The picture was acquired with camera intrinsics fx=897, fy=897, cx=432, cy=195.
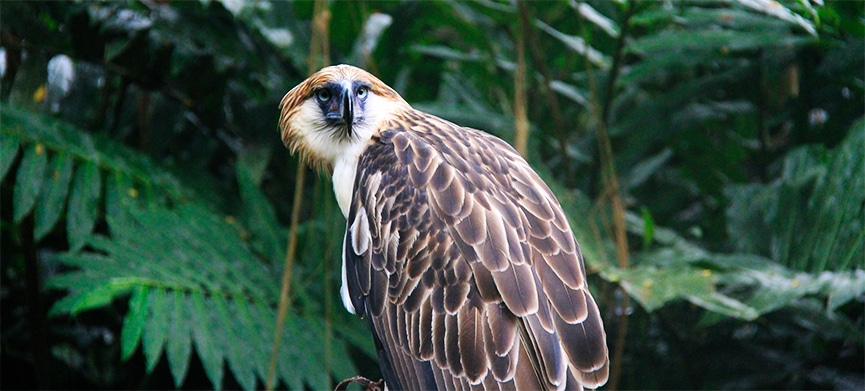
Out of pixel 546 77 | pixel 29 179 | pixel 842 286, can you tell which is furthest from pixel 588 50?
pixel 29 179

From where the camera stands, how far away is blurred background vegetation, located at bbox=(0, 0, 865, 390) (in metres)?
3.55

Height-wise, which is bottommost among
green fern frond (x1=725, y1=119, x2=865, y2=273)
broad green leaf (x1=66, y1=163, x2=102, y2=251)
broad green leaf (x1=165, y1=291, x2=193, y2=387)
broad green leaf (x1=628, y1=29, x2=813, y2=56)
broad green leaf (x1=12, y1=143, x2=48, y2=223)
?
green fern frond (x1=725, y1=119, x2=865, y2=273)

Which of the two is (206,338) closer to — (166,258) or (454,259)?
(166,258)

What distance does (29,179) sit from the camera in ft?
11.9

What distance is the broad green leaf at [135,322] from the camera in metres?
3.15

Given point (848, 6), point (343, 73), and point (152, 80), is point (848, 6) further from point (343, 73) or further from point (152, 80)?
point (152, 80)

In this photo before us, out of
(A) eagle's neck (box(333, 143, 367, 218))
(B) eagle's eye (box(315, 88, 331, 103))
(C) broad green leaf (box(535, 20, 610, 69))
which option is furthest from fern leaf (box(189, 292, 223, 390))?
(C) broad green leaf (box(535, 20, 610, 69))

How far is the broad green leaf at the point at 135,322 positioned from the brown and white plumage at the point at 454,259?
910 millimetres

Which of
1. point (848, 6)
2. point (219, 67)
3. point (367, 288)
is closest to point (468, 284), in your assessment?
point (367, 288)

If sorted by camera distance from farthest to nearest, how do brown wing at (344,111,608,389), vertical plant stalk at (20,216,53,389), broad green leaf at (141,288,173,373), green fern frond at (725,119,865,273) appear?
vertical plant stalk at (20,216,53,389) → green fern frond at (725,119,865,273) → broad green leaf at (141,288,173,373) → brown wing at (344,111,608,389)

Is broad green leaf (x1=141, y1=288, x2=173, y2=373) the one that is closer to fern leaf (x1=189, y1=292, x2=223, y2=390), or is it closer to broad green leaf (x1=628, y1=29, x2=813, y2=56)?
fern leaf (x1=189, y1=292, x2=223, y2=390)

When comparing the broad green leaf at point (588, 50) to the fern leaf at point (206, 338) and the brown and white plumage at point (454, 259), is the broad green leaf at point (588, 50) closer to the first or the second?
the brown and white plumage at point (454, 259)

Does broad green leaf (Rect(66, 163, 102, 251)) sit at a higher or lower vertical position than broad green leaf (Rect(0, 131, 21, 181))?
lower

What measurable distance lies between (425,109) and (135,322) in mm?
1684
